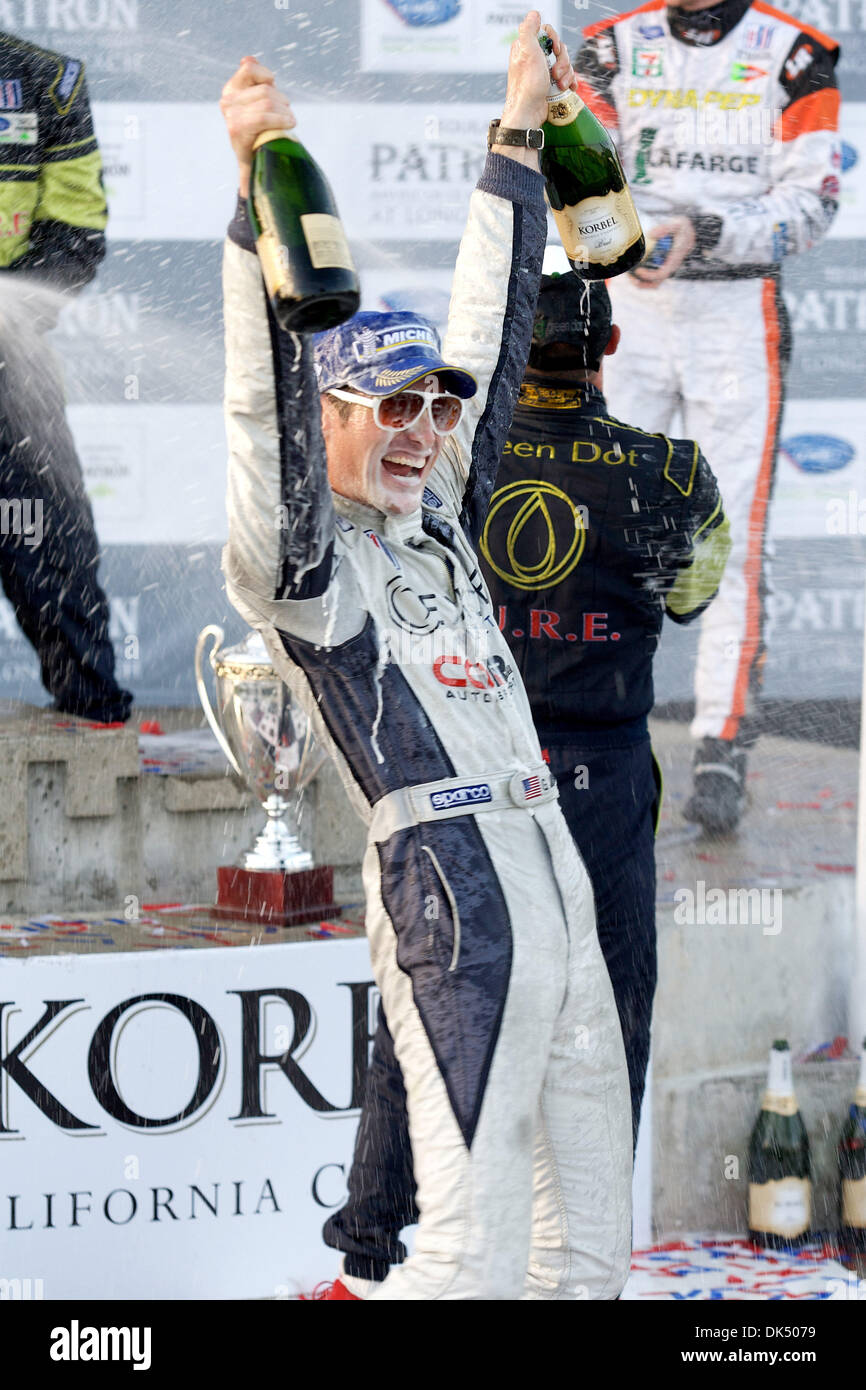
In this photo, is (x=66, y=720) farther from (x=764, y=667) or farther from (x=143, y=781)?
(x=764, y=667)

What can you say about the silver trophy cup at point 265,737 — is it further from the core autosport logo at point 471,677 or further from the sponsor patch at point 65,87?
the sponsor patch at point 65,87

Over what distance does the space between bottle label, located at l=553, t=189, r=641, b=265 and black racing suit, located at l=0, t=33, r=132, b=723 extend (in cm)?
215

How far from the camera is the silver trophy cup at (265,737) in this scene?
3381 mm

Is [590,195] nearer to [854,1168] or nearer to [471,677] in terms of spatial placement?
[471,677]

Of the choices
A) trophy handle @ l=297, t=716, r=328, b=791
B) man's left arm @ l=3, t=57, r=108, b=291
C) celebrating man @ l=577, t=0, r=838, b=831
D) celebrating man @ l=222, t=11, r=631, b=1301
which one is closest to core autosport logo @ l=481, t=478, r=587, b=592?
celebrating man @ l=222, t=11, r=631, b=1301

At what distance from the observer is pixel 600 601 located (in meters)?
2.56

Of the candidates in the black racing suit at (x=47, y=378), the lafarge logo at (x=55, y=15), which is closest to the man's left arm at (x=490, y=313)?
the black racing suit at (x=47, y=378)

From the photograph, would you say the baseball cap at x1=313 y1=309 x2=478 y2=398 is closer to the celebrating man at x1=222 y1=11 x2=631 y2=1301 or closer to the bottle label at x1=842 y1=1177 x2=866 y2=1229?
the celebrating man at x1=222 y1=11 x2=631 y2=1301

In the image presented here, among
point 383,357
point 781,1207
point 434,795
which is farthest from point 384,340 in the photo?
point 781,1207

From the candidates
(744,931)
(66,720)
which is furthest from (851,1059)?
(66,720)

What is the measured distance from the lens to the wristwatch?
90.5 inches

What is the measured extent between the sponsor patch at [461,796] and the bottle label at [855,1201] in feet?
6.34

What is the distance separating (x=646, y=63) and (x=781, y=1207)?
2988mm

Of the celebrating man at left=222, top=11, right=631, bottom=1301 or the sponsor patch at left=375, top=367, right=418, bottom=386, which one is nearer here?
the celebrating man at left=222, top=11, right=631, bottom=1301
